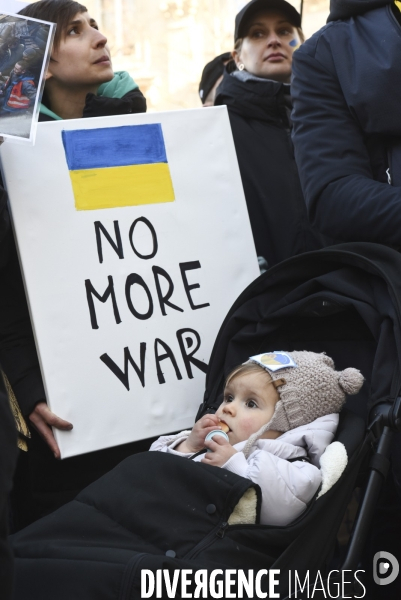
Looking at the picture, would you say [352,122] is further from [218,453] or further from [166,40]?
[166,40]

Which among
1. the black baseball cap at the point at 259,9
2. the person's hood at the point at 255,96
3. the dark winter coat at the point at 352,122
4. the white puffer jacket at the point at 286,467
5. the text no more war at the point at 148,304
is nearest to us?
the white puffer jacket at the point at 286,467

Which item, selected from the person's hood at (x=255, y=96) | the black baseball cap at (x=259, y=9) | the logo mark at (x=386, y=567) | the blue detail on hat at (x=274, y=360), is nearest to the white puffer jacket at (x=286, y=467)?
the blue detail on hat at (x=274, y=360)

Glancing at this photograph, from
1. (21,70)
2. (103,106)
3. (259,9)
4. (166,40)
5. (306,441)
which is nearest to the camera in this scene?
(306,441)

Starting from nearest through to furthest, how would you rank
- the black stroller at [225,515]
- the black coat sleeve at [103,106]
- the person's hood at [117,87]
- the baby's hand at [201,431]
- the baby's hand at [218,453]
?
the black stroller at [225,515] < the baby's hand at [218,453] < the baby's hand at [201,431] < the black coat sleeve at [103,106] < the person's hood at [117,87]

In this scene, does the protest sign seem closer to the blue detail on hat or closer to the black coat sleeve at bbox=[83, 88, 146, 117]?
the black coat sleeve at bbox=[83, 88, 146, 117]

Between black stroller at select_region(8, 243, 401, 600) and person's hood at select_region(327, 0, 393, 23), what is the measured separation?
67cm

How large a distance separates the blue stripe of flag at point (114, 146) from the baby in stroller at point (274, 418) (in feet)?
2.23

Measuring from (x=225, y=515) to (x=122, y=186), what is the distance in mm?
1039

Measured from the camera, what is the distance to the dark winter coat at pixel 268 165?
2.96 metres

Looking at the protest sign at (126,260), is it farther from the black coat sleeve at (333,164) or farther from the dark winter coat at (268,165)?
the dark winter coat at (268,165)

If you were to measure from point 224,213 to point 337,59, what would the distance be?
0.53 meters

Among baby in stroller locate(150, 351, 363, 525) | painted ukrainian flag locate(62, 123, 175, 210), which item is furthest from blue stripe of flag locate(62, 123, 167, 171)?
baby in stroller locate(150, 351, 363, 525)

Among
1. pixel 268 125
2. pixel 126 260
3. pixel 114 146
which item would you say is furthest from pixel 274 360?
pixel 268 125

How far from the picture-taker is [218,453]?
1951mm
